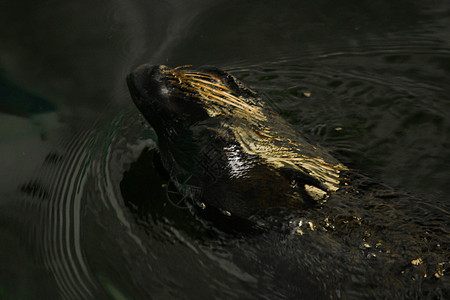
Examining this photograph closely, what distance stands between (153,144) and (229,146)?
0.89 meters

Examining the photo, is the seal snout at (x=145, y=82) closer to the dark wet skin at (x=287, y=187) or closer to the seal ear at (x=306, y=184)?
the dark wet skin at (x=287, y=187)

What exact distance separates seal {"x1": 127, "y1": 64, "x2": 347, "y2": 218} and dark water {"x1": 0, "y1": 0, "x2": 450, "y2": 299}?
0.54ft

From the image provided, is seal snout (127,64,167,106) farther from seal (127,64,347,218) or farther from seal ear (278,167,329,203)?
seal ear (278,167,329,203)

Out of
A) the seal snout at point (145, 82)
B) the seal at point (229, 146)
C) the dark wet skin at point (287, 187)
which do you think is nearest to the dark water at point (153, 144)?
the dark wet skin at point (287, 187)

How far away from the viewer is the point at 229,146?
2.55 m

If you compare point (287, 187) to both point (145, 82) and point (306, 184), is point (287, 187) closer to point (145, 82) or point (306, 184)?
point (306, 184)

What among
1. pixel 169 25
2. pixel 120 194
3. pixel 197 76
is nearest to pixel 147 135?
pixel 120 194

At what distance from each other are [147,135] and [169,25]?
1.48 meters

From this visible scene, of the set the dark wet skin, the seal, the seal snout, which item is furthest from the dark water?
the seal snout

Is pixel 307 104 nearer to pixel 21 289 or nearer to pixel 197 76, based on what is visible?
pixel 197 76

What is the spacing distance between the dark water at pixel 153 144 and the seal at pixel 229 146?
0.16m

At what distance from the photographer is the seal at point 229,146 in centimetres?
253

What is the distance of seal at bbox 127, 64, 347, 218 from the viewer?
253 centimetres

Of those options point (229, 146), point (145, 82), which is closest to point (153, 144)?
point (145, 82)
